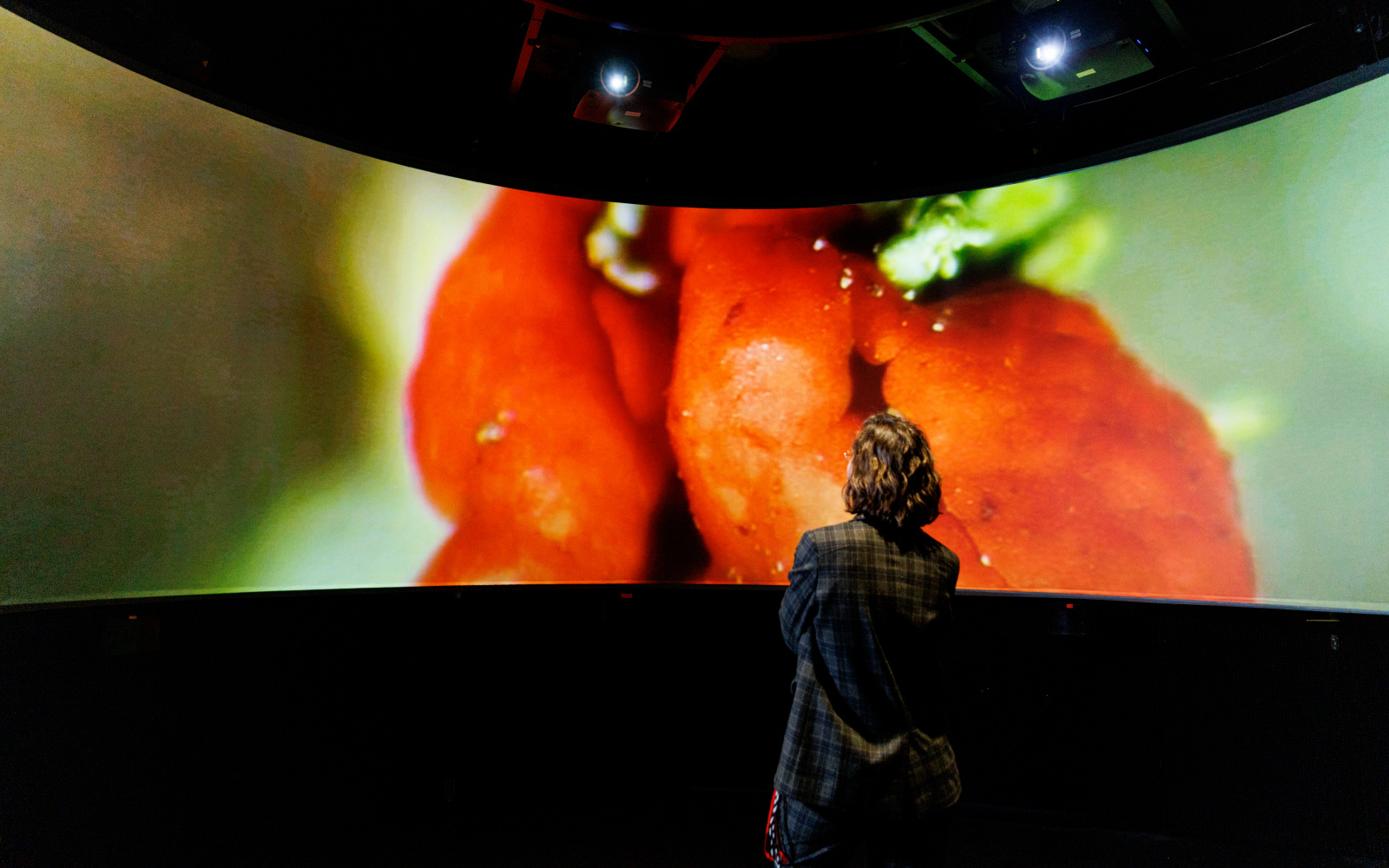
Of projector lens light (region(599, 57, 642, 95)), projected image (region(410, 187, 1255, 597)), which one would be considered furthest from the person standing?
projector lens light (region(599, 57, 642, 95))

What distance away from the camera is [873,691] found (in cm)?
144

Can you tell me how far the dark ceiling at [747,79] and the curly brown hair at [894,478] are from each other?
2.08 m

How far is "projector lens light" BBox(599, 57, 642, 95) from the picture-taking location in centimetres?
294

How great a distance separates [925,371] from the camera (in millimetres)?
3404

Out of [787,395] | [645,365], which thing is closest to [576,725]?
[645,365]

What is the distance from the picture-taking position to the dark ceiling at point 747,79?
8.96 ft

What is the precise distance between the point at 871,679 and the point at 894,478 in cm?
41

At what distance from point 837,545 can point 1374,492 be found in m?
2.44

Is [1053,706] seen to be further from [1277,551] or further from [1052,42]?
[1052,42]

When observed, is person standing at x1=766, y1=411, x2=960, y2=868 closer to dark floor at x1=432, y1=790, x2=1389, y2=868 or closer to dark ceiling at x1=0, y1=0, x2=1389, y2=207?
dark floor at x1=432, y1=790, x2=1389, y2=868

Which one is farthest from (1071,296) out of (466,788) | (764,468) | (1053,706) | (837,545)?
(466,788)

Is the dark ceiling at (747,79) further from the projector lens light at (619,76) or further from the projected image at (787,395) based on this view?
the projected image at (787,395)

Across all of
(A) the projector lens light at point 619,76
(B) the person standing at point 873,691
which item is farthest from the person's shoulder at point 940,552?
(A) the projector lens light at point 619,76

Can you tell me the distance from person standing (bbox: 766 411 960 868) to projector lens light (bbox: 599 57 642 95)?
85.5 inches
